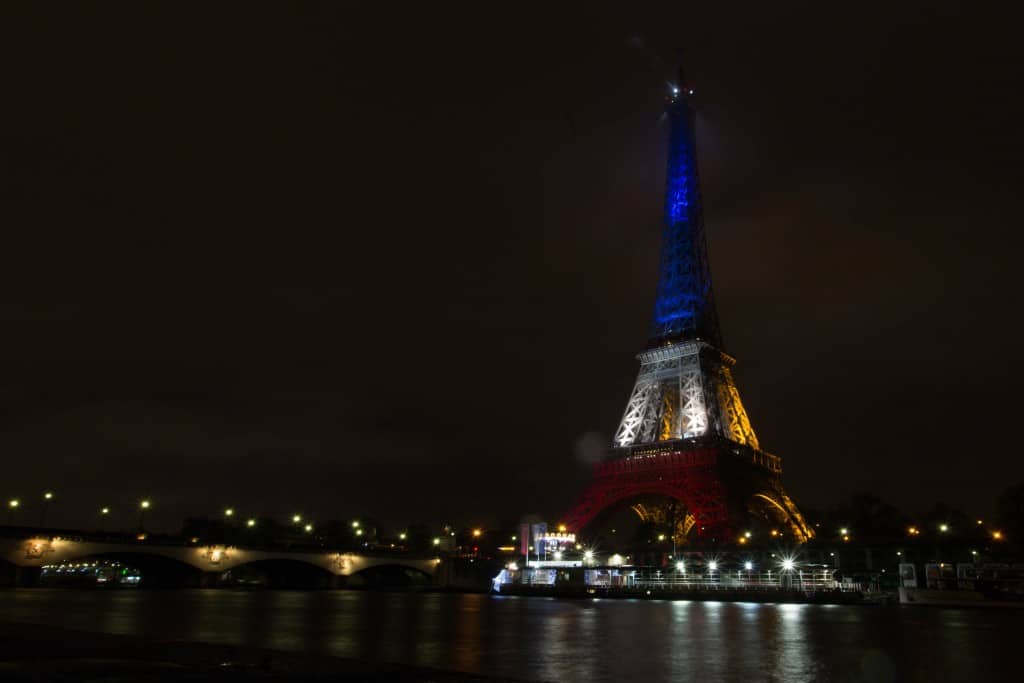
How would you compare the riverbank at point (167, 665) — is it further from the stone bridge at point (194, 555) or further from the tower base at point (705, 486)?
the tower base at point (705, 486)

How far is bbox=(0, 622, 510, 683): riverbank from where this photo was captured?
38.2 feet

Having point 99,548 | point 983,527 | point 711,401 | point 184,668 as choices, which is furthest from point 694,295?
point 184,668

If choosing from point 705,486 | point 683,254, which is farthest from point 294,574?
point 683,254

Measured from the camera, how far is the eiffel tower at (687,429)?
81812mm

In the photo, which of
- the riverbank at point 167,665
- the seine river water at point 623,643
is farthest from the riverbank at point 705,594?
the riverbank at point 167,665

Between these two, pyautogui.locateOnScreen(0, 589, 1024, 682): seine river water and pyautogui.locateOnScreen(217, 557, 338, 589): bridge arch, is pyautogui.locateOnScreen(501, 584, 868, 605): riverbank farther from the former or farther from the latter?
pyautogui.locateOnScreen(217, 557, 338, 589): bridge arch

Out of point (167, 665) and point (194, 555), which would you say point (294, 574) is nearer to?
point (194, 555)

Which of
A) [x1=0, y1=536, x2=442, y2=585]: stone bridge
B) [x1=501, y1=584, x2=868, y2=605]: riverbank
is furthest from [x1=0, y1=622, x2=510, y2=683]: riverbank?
[x1=0, y1=536, x2=442, y2=585]: stone bridge

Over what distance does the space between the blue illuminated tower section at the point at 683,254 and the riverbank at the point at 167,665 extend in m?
86.9

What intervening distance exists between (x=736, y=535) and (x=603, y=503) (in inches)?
659

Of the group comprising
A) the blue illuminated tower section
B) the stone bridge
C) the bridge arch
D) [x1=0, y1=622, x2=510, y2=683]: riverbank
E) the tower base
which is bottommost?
the bridge arch

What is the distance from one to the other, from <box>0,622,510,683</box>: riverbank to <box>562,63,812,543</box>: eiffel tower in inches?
2615

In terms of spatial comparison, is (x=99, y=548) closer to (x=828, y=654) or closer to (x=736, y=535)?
(x=736, y=535)

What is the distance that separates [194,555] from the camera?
8631 cm
